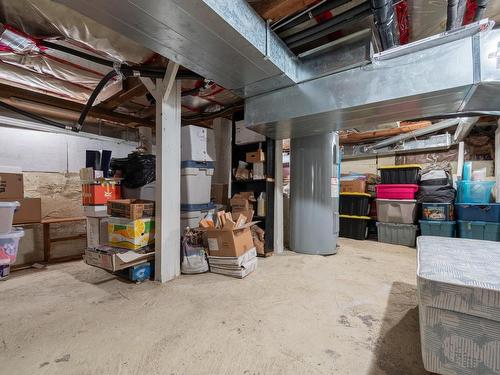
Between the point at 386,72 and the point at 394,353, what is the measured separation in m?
1.78

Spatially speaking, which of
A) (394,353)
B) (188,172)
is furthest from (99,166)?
(394,353)

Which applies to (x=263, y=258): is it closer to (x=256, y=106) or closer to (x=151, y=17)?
(x=256, y=106)

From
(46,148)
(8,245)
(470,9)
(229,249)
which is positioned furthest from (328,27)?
(46,148)

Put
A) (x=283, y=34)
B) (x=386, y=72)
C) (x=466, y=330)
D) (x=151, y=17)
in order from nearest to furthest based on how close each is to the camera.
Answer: (x=466, y=330) → (x=151, y=17) → (x=386, y=72) → (x=283, y=34)

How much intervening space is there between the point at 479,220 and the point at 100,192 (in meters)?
5.11

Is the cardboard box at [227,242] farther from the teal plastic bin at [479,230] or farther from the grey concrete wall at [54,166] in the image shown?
the teal plastic bin at [479,230]

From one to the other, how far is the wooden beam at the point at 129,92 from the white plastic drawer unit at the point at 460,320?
2.97 metres

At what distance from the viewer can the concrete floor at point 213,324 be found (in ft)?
3.91

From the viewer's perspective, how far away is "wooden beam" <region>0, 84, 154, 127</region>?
2.61 m

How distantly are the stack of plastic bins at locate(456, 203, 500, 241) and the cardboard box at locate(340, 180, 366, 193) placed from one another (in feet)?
4.40

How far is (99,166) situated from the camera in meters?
2.98

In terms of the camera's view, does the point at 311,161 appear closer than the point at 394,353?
No

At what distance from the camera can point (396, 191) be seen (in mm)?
3904

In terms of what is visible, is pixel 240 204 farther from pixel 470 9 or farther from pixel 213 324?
pixel 470 9
